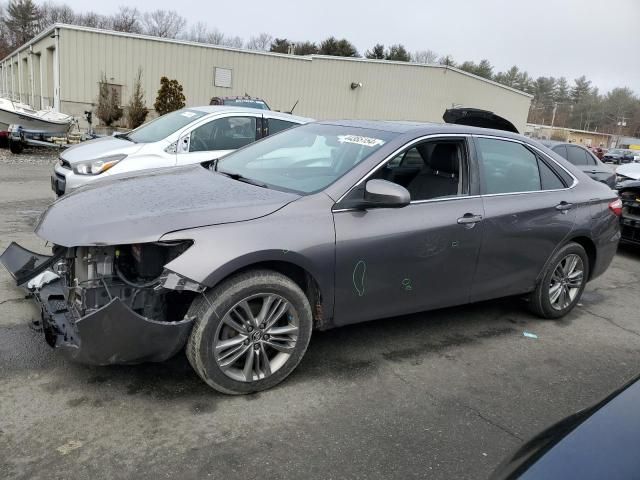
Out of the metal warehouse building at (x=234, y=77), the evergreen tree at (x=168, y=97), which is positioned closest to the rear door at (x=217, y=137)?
the evergreen tree at (x=168, y=97)

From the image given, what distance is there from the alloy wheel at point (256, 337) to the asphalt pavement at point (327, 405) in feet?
0.58

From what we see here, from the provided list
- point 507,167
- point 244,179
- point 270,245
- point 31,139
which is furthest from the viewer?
point 31,139

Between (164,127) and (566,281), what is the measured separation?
555 cm

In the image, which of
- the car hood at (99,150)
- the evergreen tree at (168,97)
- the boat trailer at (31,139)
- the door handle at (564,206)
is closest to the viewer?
the door handle at (564,206)

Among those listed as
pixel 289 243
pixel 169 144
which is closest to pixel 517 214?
pixel 289 243

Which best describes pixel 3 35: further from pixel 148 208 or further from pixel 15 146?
pixel 148 208

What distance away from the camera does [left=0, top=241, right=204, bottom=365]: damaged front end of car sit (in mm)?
2840

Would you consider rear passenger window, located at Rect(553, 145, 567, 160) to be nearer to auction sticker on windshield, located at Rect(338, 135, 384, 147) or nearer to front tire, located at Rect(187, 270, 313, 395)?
auction sticker on windshield, located at Rect(338, 135, 384, 147)

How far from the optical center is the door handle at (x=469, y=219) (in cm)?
398

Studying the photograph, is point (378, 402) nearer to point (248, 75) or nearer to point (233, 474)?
point (233, 474)

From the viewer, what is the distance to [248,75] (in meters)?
26.1

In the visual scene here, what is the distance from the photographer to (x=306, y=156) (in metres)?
4.13

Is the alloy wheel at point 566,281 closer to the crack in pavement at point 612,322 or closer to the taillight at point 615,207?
the crack in pavement at point 612,322

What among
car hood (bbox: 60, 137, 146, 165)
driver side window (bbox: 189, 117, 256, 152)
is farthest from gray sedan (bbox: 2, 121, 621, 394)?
driver side window (bbox: 189, 117, 256, 152)
